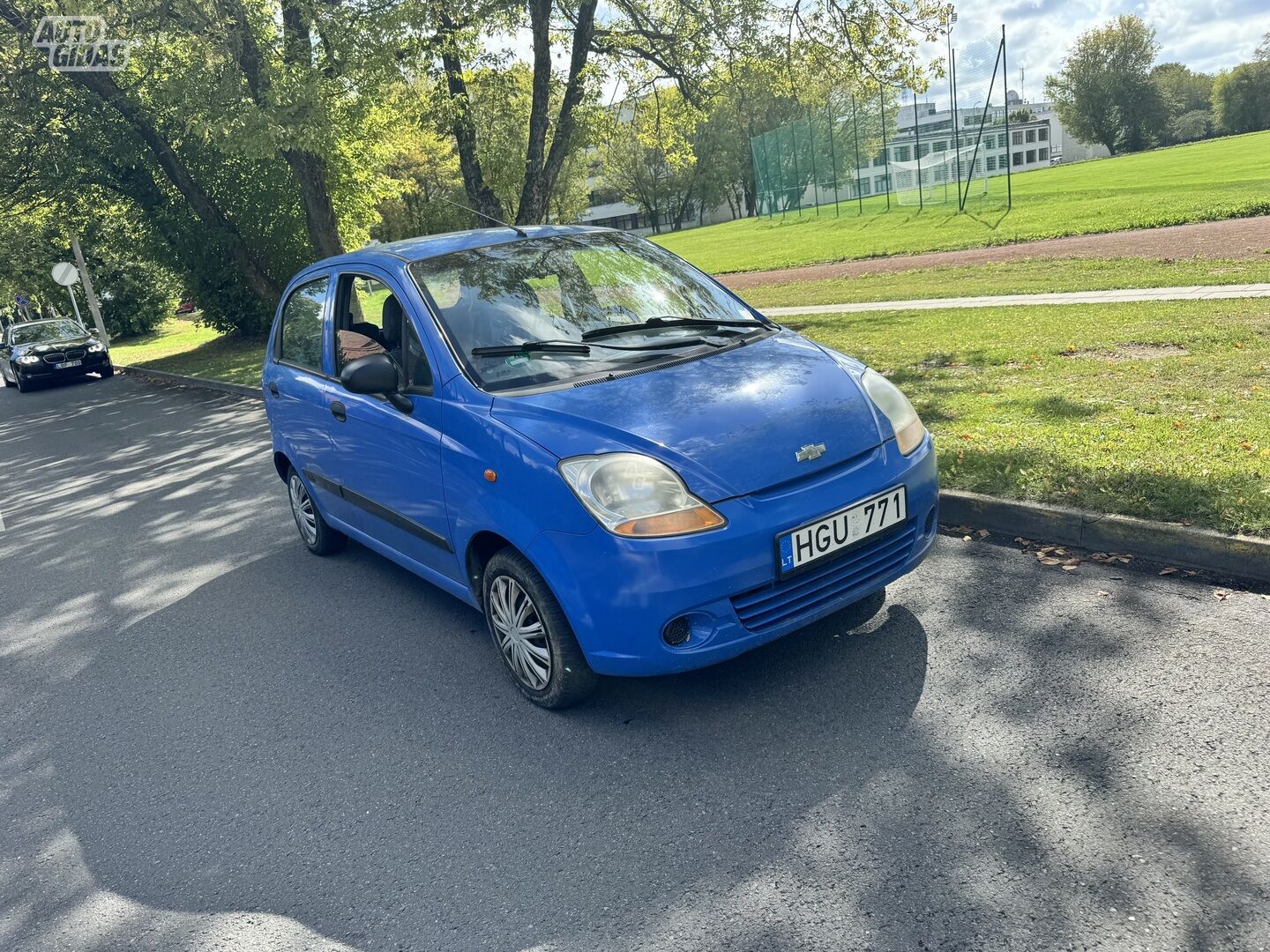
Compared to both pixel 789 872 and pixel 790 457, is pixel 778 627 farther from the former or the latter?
pixel 789 872

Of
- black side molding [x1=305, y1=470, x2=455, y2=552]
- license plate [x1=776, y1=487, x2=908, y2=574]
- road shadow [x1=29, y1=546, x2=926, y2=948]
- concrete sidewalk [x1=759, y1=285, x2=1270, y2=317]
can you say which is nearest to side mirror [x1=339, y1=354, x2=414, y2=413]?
black side molding [x1=305, y1=470, x2=455, y2=552]

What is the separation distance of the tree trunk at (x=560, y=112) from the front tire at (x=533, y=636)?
13.2 metres

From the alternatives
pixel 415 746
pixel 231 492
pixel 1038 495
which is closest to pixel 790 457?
pixel 415 746

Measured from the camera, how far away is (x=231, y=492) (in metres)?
8.59

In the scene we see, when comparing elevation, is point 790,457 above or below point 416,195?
below

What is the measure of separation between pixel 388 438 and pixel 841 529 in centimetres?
215

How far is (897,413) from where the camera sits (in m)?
4.02

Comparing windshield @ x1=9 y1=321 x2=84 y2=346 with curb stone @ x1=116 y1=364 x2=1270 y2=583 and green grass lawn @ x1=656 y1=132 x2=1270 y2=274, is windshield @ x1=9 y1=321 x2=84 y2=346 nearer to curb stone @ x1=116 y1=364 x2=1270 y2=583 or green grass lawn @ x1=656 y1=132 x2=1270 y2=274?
green grass lawn @ x1=656 y1=132 x2=1270 y2=274

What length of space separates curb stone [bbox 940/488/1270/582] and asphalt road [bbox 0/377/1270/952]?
0.65ft

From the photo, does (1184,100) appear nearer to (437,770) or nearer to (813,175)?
(813,175)

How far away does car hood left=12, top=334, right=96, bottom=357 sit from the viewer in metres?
22.3

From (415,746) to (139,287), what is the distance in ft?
139

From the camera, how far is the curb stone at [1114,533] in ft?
14.0

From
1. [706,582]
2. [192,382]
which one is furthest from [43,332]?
[706,582]
